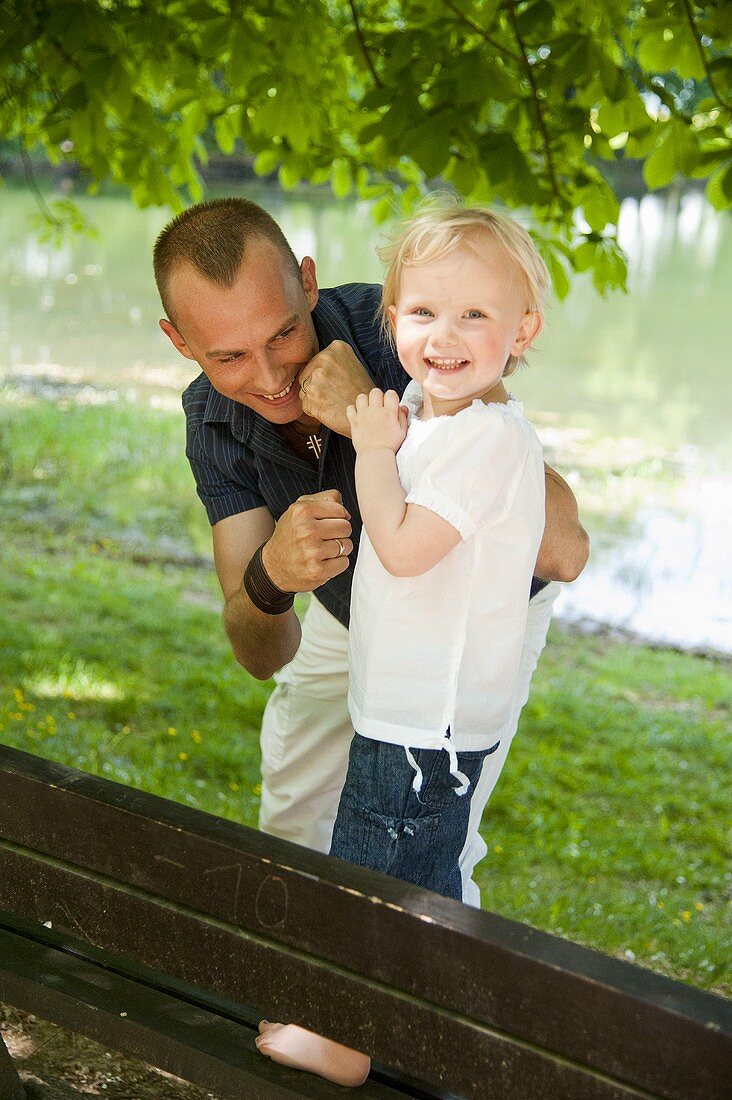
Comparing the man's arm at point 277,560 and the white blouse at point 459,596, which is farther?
the man's arm at point 277,560

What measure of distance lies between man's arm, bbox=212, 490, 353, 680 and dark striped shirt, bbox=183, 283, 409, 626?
0.22ft

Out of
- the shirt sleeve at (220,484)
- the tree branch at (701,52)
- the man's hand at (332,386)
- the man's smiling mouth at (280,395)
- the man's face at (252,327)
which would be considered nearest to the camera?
the man's hand at (332,386)

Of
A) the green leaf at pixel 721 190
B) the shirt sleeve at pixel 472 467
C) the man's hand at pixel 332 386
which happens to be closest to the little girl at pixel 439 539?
the shirt sleeve at pixel 472 467

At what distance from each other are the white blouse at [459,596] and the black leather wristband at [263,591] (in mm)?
330

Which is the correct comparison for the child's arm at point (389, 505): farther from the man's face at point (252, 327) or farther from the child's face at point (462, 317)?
the man's face at point (252, 327)

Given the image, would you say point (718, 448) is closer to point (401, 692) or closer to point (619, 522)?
point (619, 522)

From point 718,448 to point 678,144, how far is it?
26.3 ft

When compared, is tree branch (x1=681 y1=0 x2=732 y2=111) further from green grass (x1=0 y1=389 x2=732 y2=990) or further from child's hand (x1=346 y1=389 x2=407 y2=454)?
green grass (x1=0 y1=389 x2=732 y2=990)

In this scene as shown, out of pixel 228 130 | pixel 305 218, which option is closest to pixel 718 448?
pixel 228 130

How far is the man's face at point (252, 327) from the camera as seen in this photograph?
7.59ft

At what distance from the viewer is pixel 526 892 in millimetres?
4094

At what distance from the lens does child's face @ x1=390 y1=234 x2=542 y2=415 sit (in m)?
1.94

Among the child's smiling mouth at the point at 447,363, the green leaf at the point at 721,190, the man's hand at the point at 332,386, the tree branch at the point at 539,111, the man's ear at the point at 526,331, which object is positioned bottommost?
the man's hand at the point at 332,386

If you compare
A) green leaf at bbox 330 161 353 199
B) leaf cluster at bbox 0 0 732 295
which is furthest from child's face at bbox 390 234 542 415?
green leaf at bbox 330 161 353 199
